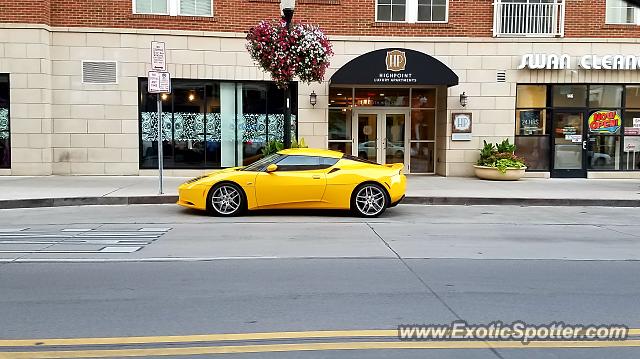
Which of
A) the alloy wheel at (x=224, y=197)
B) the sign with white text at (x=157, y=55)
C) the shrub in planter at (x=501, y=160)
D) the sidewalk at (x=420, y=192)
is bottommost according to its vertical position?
the sidewalk at (x=420, y=192)

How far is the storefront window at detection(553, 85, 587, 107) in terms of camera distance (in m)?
19.0

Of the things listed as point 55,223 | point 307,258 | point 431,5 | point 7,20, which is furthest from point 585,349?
point 7,20

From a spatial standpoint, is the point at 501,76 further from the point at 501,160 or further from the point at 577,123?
the point at 577,123

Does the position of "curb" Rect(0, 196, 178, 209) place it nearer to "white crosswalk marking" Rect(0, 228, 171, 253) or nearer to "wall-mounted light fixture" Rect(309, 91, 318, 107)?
"white crosswalk marking" Rect(0, 228, 171, 253)

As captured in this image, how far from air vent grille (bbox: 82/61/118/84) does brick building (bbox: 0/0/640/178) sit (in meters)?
0.04

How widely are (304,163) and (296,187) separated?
0.52 metres

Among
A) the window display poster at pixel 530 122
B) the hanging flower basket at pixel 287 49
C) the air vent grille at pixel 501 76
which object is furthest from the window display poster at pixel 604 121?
the hanging flower basket at pixel 287 49

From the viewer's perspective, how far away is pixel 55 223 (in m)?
10.6

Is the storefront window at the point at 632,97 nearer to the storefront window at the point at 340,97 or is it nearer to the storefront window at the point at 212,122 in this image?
the storefront window at the point at 340,97

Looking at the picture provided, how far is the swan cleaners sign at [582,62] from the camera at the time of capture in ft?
60.8

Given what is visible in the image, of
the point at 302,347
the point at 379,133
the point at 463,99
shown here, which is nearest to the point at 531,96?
the point at 463,99

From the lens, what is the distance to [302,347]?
4348mm
